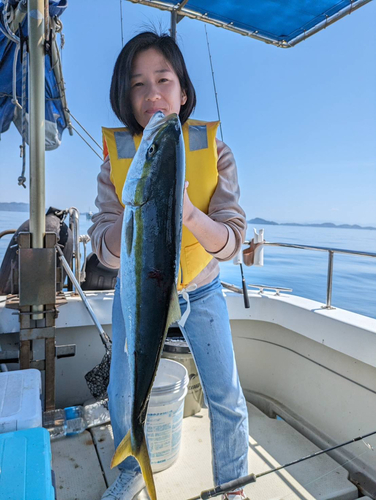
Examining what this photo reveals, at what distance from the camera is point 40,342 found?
8.57 feet

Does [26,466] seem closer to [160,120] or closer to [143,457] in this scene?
[143,457]

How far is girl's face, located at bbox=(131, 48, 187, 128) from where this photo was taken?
137cm

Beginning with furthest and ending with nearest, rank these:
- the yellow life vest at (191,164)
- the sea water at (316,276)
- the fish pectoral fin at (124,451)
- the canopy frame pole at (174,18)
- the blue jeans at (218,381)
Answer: the sea water at (316,276) → the canopy frame pole at (174,18) → the blue jeans at (218,381) → the yellow life vest at (191,164) → the fish pectoral fin at (124,451)

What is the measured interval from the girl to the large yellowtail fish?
315 mm

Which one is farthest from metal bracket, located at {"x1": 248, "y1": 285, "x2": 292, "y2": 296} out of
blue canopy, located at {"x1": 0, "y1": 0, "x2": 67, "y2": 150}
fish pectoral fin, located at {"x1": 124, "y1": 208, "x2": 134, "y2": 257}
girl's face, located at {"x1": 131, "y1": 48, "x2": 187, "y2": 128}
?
fish pectoral fin, located at {"x1": 124, "y1": 208, "x2": 134, "y2": 257}

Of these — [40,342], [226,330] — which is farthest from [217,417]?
[40,342]

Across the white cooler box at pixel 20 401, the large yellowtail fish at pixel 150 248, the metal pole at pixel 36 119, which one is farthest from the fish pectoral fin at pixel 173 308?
the metal pole at pixel 36 119

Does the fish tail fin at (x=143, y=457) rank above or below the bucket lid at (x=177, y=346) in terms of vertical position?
above

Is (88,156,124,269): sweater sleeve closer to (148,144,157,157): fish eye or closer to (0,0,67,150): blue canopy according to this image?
(148,144,157,157): fish eye

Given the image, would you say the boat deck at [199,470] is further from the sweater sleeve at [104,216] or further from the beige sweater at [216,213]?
the sweater sleeve at [104,216]

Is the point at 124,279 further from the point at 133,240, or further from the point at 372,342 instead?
the point at 372,342

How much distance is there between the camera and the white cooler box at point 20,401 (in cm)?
142

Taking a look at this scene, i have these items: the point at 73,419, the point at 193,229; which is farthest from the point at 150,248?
the point at 73,419

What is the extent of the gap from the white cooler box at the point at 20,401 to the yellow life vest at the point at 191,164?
856 mm
